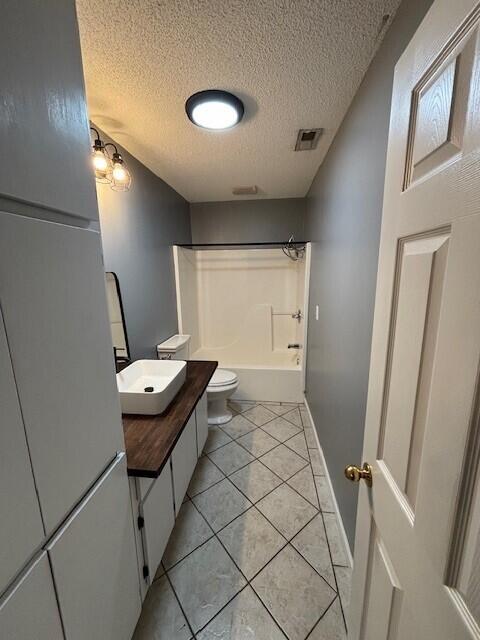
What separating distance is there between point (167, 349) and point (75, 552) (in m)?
1.78

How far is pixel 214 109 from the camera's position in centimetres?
139

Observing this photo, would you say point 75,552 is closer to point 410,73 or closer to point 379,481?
point 379,481

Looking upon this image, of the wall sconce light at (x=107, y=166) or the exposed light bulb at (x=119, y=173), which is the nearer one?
the wall sconce light at (x=107, y=166)

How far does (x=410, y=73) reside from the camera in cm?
60

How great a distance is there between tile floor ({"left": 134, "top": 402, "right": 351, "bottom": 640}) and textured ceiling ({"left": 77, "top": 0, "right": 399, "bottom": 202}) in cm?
240

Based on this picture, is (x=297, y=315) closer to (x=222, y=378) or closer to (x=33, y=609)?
(x=222, y=378)

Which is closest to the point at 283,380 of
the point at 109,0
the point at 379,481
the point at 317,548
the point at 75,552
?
the point at 317,548

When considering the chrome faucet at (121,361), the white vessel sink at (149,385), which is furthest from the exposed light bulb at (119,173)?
the white vessel sink at (149,385)

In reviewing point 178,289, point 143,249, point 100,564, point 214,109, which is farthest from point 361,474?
point 178,289

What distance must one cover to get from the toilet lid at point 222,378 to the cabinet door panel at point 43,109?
2.09 metres

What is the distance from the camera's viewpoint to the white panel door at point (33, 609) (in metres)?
0.52

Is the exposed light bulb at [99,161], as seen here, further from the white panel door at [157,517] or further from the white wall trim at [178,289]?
the white panel door at [157,517]

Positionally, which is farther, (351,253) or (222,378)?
(222,378)

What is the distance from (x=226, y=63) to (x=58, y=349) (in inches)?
52.6
